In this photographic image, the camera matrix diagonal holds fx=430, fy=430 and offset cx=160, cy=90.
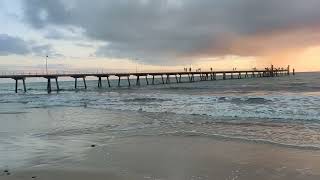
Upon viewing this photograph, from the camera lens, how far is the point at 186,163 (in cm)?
938

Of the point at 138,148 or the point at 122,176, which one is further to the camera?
the point at 138,148

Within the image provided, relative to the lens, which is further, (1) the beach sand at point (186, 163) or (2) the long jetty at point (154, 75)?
(2) the long jetty at point (154, 75)

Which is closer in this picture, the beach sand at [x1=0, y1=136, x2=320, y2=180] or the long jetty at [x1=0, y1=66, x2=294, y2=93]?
the beach sand at [x1=0, y1=136, x2=320, y2=180]

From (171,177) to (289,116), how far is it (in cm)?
1323

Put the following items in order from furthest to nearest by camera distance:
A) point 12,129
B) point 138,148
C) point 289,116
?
point 289,116 < point 12,129 < point 138,148

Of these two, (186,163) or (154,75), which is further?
(154,75)

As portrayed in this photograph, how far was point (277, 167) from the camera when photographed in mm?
8898

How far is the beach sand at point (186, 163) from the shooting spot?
833 cm

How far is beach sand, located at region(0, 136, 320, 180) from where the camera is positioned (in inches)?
328

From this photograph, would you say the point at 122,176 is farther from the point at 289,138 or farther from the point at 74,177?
the point at 289,138

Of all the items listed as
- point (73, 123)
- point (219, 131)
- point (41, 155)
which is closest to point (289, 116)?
point (219, 131)

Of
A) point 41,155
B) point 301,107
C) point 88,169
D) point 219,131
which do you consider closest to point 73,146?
point 41,155

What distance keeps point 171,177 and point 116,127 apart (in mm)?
9078

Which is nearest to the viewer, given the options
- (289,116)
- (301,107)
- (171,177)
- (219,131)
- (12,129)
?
(171,177)
